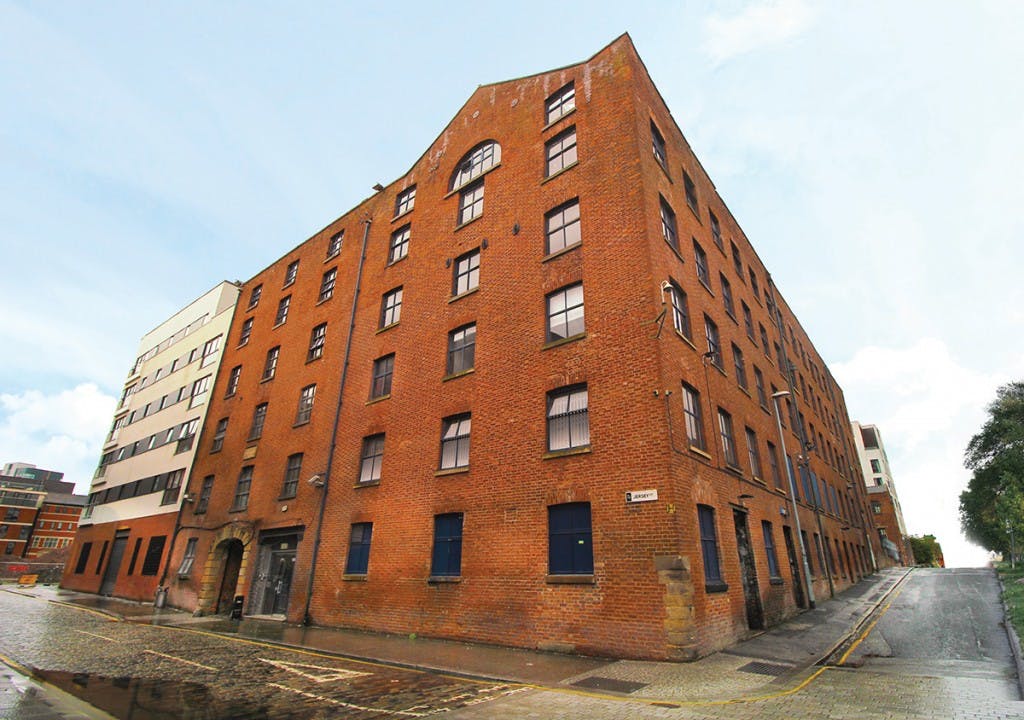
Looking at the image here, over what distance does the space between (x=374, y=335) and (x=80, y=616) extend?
1550 cm

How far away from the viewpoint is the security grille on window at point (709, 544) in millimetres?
11711

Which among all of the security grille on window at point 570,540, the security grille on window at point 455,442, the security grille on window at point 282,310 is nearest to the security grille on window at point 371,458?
the security grille on window at point 455,442

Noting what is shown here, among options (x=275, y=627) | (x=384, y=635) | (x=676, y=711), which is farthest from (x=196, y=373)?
(x=676, y=711)

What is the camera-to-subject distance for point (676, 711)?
21.5ft

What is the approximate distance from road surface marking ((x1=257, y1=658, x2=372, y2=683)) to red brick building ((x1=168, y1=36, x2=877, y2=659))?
393cm

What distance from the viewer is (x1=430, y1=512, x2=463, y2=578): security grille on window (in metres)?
14.0

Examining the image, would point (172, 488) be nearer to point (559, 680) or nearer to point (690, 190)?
point (559, 680)

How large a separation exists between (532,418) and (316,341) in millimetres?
14476

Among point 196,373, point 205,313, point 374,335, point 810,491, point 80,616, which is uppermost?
point 205,313

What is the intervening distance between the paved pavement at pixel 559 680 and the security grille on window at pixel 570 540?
6.05 feet

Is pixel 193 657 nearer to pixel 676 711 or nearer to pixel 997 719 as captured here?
pixel 676 711

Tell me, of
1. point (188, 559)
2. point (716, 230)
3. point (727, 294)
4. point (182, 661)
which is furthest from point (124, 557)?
point (716, 230)

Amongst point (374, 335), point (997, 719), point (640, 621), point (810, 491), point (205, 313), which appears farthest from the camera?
point (205, 313)

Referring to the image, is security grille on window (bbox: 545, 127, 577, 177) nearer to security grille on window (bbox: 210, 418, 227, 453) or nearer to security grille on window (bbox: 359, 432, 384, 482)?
security grille on window (bbox: 359, 432, 384, 482)
